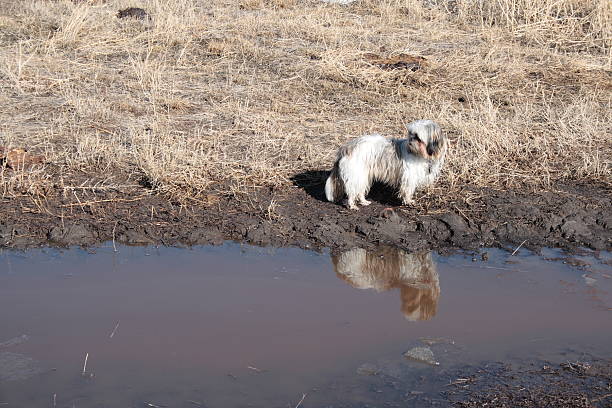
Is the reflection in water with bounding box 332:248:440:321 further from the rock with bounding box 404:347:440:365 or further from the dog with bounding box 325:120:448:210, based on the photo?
the dog with bounding box 325:120:448:210

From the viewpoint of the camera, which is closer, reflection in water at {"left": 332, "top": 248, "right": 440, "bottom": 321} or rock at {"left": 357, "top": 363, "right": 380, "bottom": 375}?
rock at {"left": 357, "top": 363, "right": 380, "bottom": 375}

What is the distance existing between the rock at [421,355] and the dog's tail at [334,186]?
2.42m

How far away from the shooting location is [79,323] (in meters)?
5.94

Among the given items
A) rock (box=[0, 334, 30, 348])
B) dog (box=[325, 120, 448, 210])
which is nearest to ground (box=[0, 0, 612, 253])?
dog (box=[325, 120, 448, 210])

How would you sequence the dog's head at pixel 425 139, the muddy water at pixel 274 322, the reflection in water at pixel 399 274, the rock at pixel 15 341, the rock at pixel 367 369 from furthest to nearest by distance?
the dog's head at pixel 425 139 → the reflection in water at pixel 399 274 → the rock at pixel 15 341 → the rock at pixel 367 369 → the muddy water at pixel 274 322

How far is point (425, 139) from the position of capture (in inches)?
291

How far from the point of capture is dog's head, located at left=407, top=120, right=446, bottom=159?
24.2 feet

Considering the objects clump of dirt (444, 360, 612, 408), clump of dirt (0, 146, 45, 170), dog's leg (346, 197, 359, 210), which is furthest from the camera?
clump of dirt (0, 146, 45, 170)

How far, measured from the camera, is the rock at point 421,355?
5.48 meters

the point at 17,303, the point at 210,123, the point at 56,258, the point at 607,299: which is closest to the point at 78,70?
the point at 210,123

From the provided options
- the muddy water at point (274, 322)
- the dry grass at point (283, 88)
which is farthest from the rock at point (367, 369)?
the dry grass at point (283, 88)

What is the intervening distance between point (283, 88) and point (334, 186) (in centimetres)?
351

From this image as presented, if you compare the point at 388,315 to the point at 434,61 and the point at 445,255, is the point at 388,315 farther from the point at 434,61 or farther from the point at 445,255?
the point at 434,61

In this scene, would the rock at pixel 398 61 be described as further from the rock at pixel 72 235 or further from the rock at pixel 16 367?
the rock at pixel 16 367
